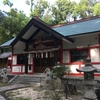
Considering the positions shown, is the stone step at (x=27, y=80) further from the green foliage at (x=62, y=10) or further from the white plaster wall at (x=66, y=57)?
the green foliage at (x=62, y=10)

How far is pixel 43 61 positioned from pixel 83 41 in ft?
16.0

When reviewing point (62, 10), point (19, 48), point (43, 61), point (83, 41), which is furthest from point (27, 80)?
point (62, 10)

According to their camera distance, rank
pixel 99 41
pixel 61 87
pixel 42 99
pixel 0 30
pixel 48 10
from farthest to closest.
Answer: pixel 48 10, pixel 0 30, pixel 99 41, pixel 61 87, pixel 42 99

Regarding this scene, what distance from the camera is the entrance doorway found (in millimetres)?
14367

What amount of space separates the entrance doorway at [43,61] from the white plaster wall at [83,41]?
2250 mm

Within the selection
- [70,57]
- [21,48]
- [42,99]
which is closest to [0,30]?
[21,48]

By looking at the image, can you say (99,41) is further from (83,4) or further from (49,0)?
(49,0)

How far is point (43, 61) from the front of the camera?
591 inches

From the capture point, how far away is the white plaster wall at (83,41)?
11.4m

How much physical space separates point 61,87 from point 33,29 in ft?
23.4

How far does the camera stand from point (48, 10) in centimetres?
3791

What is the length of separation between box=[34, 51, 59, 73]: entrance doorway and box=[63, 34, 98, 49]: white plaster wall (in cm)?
225

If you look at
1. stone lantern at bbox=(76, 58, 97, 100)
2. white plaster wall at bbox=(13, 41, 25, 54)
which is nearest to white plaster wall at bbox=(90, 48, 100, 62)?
stone lantern at bbox=(76, 58, 97, 100)

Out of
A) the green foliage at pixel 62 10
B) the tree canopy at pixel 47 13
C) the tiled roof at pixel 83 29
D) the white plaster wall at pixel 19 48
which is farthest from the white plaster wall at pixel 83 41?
the green foliage at pixel 62 10
